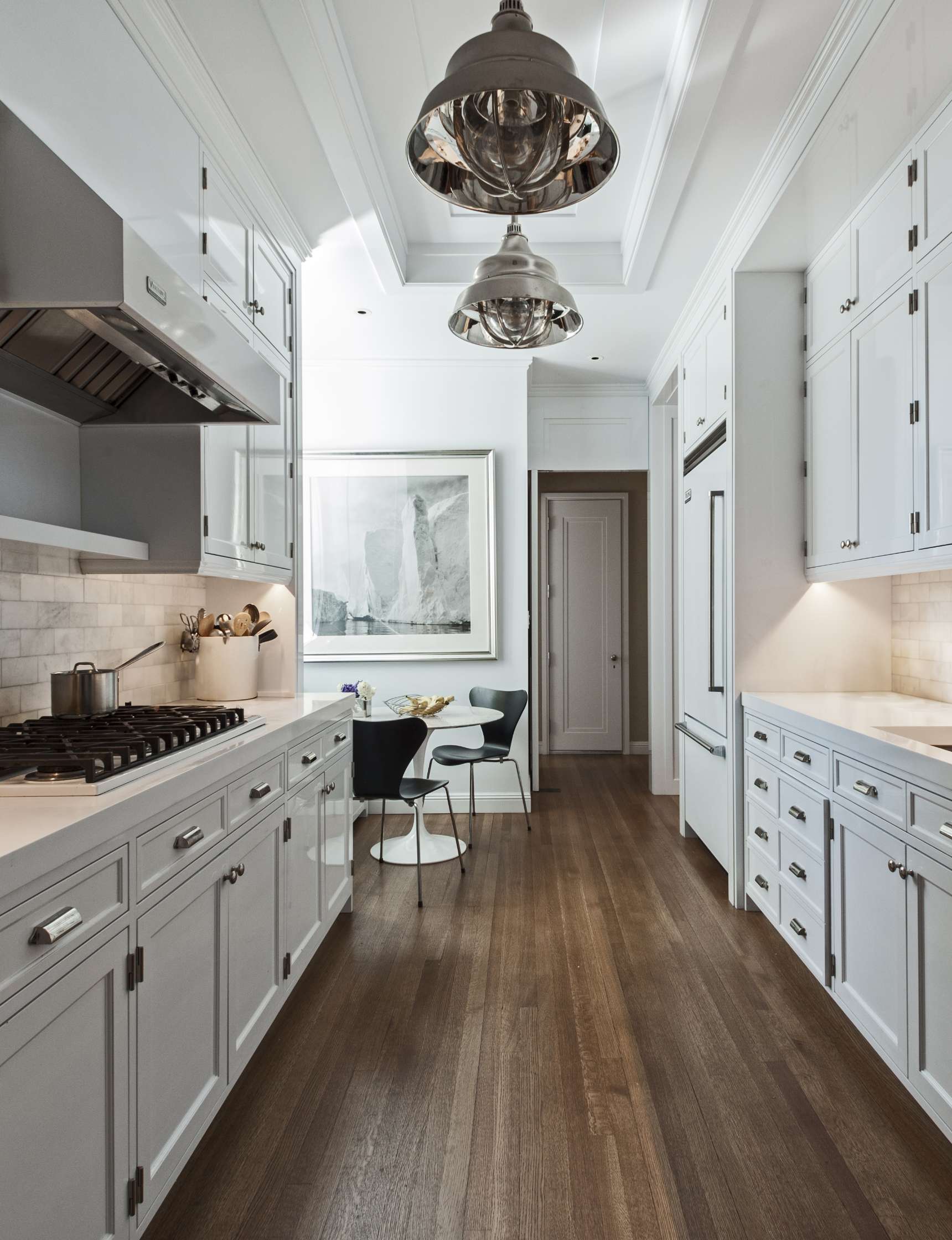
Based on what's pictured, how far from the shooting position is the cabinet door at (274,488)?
295cm

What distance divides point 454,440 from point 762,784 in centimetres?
292

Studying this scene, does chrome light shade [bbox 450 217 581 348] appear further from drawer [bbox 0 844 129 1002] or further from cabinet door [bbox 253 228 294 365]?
drawer [bbox 0 844 129 1002]

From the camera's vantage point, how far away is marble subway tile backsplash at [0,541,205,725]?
6.67 ft

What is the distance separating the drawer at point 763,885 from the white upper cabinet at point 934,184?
215cm

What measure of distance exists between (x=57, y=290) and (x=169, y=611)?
165 centimetres

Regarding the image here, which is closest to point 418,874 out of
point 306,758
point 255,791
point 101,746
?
point 306,758

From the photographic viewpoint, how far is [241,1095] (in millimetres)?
2070

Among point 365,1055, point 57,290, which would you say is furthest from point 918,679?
point 57,290

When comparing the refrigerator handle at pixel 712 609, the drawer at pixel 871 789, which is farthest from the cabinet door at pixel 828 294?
the drawer at pixel 871 789

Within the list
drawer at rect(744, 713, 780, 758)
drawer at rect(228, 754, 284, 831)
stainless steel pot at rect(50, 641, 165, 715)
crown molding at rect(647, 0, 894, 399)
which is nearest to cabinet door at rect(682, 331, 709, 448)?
crown molding at rect(647, 0, 894, 399)

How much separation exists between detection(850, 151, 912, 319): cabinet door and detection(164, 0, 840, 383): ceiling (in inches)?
16.5

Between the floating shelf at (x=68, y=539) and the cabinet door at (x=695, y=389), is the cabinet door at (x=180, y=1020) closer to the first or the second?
the floating shelf at (x=68, y=539)

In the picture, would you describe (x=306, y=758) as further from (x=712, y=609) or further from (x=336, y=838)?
(x=712, y=609)

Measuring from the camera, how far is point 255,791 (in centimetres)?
209
